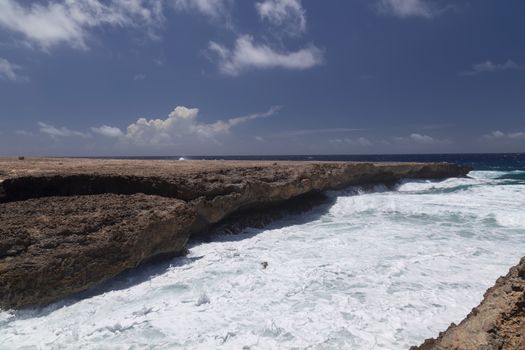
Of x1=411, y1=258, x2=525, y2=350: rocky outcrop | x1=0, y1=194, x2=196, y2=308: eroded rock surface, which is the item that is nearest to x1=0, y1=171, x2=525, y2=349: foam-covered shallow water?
x1=0, y1=194, x2=196, y2=308: eroded rock surface

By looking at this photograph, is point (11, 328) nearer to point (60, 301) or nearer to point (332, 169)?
point (60, 301)

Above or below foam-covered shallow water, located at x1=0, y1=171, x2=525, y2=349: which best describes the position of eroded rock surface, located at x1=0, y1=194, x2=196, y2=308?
above

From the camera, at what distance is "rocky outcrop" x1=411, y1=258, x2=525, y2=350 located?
10.6 ft

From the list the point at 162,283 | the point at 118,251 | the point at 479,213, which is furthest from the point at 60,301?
the point at 479,213

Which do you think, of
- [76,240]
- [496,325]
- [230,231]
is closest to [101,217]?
[76,240]

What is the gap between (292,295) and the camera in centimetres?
733

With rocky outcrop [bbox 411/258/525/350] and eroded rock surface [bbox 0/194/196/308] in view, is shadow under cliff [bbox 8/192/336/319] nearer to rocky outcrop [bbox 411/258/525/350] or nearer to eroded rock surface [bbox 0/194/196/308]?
eroded rock surface [bbox 0/194/196/308]

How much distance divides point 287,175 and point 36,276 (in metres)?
10.8

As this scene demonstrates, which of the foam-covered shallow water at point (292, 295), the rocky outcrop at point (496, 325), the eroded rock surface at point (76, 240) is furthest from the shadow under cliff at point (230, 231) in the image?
the rocky outcrop at point (496, 325)

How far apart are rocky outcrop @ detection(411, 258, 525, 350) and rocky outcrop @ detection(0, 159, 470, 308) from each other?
6814 millimetres

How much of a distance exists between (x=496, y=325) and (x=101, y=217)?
794 centimetres

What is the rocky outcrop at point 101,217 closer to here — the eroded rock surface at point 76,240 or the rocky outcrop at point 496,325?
the eroded rock surface at point 76,240

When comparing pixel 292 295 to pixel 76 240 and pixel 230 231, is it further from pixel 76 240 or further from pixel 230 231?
pixel 230 231

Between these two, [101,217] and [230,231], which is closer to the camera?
[101,217]
